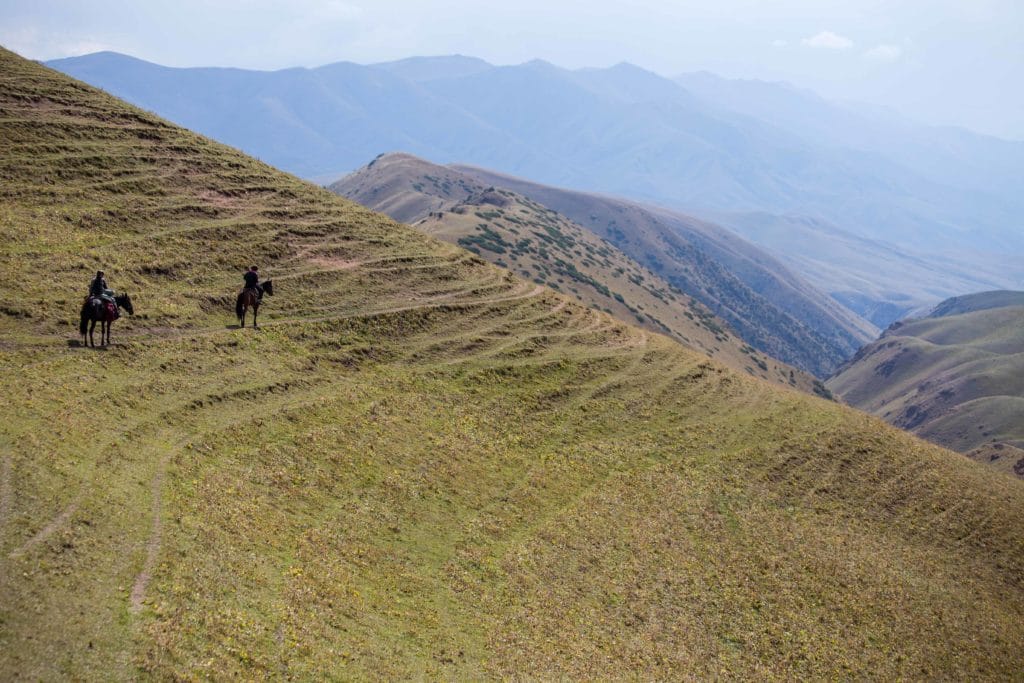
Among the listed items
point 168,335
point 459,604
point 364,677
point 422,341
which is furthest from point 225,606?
point 422,341

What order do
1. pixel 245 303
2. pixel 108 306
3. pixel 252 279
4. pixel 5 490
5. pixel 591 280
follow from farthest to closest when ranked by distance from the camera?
pixel 591 280, pixel 245 303, pixel 252 279, pixel 108 306, pixel 5 490

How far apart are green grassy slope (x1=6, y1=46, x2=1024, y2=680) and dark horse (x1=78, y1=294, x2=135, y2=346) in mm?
893

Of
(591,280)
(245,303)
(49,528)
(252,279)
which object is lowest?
(49,528)

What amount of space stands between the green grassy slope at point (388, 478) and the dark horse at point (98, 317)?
89cm

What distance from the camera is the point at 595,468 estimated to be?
1501 inches

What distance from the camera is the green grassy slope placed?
19109 millimetres

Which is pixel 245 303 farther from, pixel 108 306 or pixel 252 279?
pixel 108 306

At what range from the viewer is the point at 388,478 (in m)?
30.5

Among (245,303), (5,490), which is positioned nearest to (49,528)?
(5,490)

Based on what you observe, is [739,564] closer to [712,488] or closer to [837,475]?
[712,488]

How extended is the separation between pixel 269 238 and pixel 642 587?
106ft

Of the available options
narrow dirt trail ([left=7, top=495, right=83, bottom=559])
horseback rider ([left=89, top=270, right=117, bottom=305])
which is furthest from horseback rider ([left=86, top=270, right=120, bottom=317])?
narrow dirt trail ([left=7, top=495, right=83, bottom=559])

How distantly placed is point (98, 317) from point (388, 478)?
44.6 ft

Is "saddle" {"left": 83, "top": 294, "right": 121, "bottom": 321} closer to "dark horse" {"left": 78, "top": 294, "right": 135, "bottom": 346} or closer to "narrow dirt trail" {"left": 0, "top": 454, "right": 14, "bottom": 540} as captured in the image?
"dark horse" {"left": 78, "top": 294, "right": 135, "bottom": 346}
